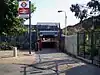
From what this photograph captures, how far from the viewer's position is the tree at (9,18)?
29.4 meters

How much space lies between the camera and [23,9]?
37.0m

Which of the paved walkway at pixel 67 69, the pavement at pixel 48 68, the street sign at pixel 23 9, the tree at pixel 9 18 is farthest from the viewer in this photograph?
the street sign at pixel 23 9

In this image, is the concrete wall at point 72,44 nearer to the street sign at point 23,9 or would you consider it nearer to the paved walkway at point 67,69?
the street sign at point 23,9

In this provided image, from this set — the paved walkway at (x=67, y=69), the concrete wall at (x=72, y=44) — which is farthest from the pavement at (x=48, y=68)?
the concrete wall at (x=72, y=44)

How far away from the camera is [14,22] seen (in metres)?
32.5

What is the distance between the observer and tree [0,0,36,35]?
29388mm

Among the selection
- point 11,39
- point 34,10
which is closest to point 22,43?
point 11,39

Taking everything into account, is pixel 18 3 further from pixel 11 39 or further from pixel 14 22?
pixel 11 39

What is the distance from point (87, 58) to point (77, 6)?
33.2m

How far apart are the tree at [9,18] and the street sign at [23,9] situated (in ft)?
2.33

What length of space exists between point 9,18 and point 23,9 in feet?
18.5

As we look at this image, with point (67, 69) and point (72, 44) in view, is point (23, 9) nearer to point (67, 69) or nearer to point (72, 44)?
point (72, 44)

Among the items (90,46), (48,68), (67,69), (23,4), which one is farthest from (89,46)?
(23,4)

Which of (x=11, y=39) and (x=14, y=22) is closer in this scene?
(x=14, y=22)
